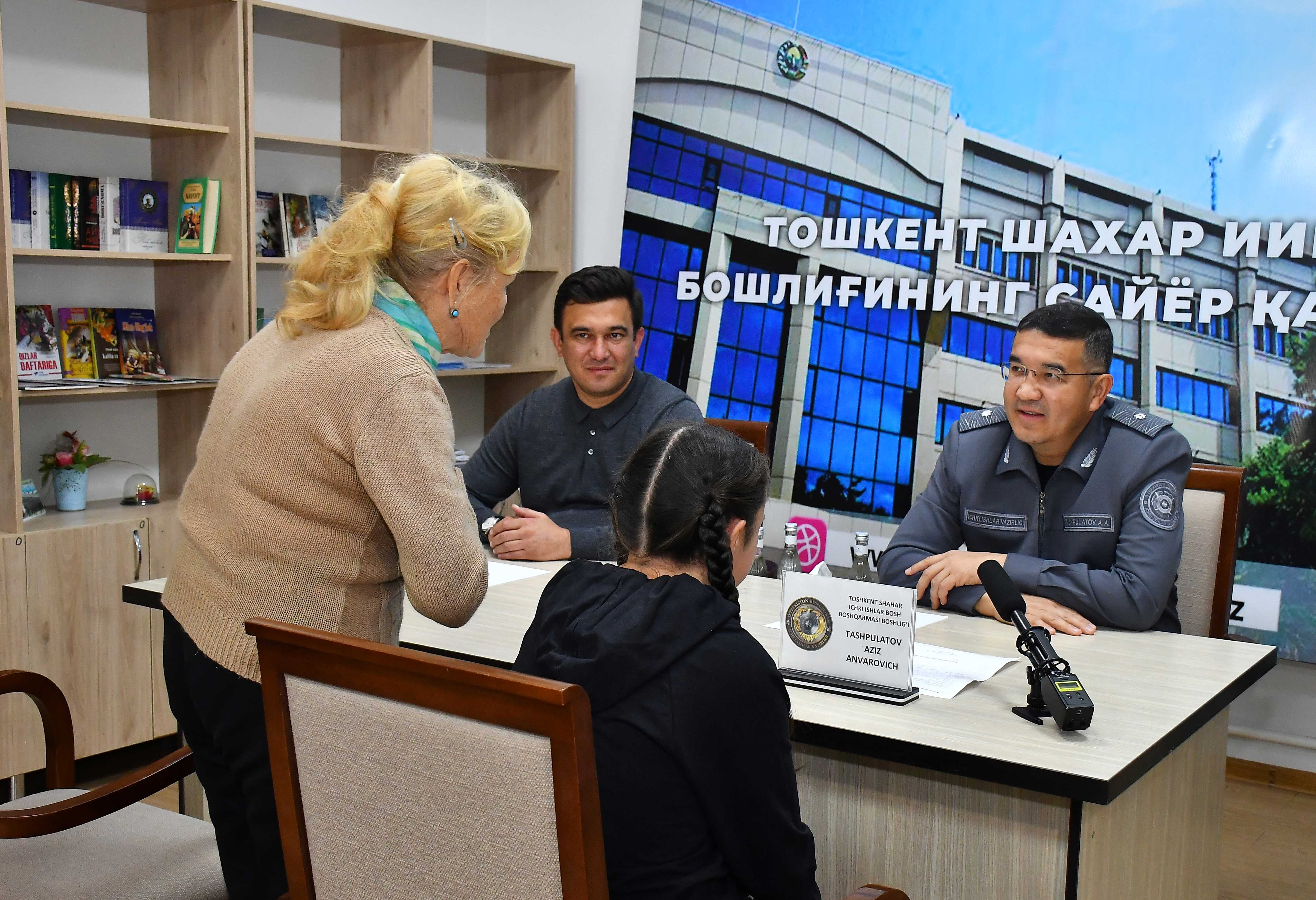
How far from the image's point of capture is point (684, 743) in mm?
1243

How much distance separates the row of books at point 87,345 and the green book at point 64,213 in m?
0.22

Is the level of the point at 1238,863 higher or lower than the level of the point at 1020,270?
lower

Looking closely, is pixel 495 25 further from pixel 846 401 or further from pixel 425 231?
pixel 425 231

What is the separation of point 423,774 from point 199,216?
118 inches

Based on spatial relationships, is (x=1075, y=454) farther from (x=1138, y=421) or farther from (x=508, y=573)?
(x=508, y=573)

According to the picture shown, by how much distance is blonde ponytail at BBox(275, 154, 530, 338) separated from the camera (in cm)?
155

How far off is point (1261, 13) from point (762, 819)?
10.3ft

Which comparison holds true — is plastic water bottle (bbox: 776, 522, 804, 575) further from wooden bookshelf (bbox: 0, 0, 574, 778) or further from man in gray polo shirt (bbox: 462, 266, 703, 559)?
wooden bookshelf (bbox: 0, 0, 574, 778)

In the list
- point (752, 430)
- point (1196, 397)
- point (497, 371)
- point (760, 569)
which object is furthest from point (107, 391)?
point (1196, 397)

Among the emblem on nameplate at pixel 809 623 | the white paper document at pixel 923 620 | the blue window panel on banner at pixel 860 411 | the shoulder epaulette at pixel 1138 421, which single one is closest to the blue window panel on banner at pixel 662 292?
the blue window panel on banner at pixel 860 411

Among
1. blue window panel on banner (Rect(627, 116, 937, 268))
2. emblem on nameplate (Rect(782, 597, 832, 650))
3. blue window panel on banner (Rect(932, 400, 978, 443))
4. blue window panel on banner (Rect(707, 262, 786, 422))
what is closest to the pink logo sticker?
blue window panel on banner (Rect(707, 262, 786, 422))

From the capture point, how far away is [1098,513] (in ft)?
8.06

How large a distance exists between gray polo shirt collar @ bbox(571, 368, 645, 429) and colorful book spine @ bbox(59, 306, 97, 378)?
61.8 inches

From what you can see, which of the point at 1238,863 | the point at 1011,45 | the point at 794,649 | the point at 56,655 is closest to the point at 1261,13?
the point at 1011,45
